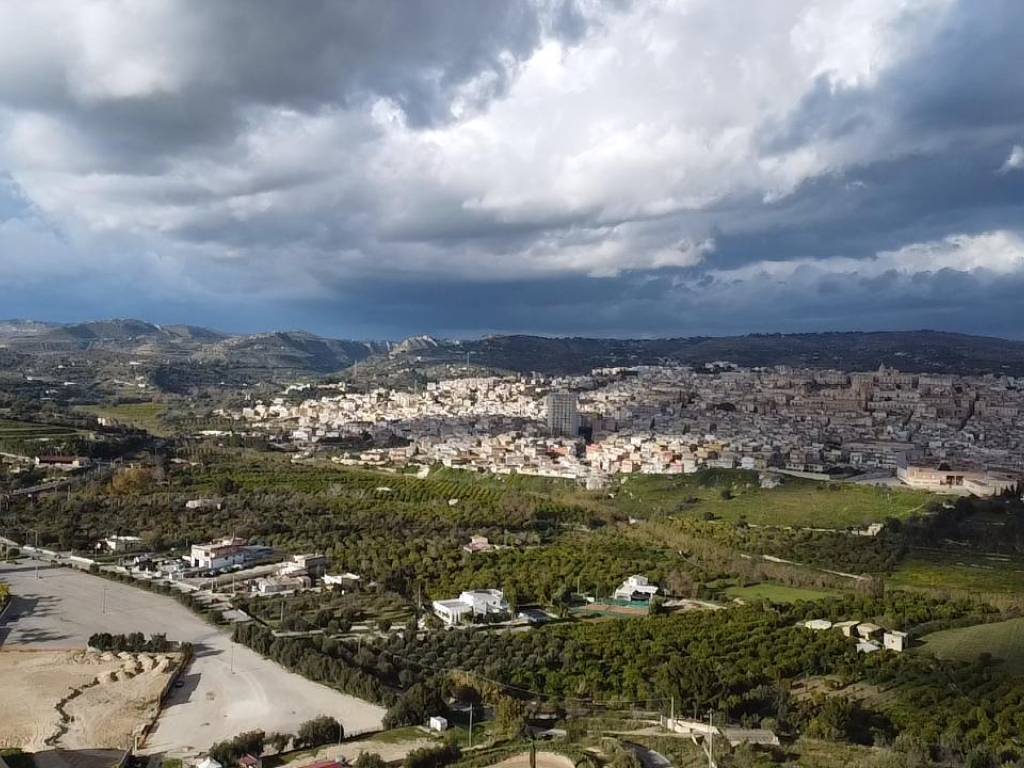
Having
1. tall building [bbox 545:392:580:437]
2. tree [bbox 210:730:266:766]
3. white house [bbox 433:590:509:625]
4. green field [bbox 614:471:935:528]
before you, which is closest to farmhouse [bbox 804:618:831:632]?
white house [bbox 433:590:509:625]

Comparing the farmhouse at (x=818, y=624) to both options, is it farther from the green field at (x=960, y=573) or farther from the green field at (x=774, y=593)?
the green field at (x=960, y=573)

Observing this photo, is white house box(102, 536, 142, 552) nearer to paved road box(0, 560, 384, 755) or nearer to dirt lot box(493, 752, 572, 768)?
paved road box(0, 560, 384, 755)

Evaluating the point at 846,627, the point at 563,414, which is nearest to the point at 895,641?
the point at 846,627

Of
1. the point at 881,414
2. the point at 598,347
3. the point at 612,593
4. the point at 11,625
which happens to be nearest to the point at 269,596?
the point at 11,625

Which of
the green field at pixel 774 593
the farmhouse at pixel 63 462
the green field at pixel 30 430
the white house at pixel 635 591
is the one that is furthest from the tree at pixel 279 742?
the green field at pixel 30 430

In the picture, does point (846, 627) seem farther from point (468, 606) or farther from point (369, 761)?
point (369, 761)
